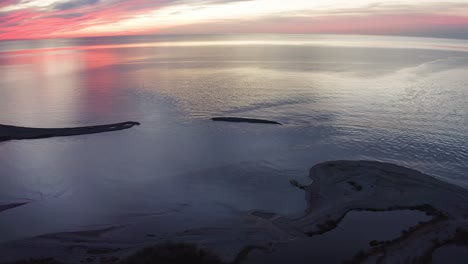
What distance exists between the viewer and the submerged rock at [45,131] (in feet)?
154

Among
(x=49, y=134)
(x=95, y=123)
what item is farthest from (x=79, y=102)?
(x=49, y=134)

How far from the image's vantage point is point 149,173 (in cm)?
3650

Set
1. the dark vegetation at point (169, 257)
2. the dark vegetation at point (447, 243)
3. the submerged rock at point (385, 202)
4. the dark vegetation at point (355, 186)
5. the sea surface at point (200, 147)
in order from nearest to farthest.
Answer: the dark vegetation at point (169, 257), the dark vegetation at point (447, 243), the submerged rock at point (385, 202), the sea surface at point (200, 147), the dark vegetation at point (355, 186)

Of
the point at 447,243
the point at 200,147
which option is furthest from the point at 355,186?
the point at 200,147

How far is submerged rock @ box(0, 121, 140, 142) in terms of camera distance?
1850 inches

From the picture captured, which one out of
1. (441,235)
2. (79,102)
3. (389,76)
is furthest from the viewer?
(389,76)

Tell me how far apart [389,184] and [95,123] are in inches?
1622

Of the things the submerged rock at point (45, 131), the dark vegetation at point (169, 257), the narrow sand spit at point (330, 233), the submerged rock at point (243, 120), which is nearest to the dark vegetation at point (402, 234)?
the narrow sand spit at point (330, 233)

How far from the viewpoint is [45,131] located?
159 ft

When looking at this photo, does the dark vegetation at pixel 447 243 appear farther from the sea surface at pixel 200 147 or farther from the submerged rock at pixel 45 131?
the submerged rock at pixel 45 131

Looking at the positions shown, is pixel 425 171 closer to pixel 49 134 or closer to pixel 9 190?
pixel 9 190

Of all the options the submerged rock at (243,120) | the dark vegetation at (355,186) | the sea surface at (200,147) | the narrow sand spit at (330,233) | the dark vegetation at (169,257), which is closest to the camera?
the dark vegetation at (169,257)

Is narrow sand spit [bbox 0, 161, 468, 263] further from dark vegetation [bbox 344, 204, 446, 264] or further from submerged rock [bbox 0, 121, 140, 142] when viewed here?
submerged rock [bbox 0, 121, 140, 142]

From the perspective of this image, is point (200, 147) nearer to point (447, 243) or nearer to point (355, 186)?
point (355, 186)
